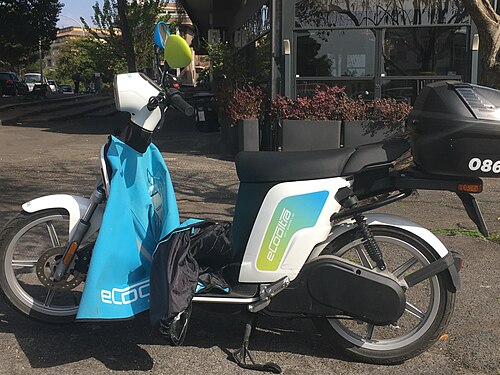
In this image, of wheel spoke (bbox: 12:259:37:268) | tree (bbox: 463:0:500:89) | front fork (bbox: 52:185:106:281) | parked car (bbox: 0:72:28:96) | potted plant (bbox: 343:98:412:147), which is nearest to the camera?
front fork (bbox: 52:185:106:281)

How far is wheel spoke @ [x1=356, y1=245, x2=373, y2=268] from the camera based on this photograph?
311 cm

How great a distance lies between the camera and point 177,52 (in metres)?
3.18

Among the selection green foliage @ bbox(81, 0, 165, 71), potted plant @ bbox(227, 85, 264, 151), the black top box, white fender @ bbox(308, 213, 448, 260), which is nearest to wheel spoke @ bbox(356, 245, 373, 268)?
white fender @ bbox(308, 213, 448, 260)

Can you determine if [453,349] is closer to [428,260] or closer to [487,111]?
[428,260]

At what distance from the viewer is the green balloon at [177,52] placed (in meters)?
3.15

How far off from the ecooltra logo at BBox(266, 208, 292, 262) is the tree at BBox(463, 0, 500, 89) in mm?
3352

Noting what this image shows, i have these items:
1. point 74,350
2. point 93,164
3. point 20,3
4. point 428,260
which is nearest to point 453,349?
point 428,260

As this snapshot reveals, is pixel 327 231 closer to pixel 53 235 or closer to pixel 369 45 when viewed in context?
pixel 53 235

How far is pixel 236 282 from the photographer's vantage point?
3.15m

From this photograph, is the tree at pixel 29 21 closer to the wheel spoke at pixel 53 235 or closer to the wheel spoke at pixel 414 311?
the wheel spoke at pixel 53 235

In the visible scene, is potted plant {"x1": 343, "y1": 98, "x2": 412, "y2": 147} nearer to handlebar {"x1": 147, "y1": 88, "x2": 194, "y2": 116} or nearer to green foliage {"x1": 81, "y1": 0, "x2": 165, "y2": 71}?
handlebar {"x1": 147, "y1": 88, "x2": 194, "y2": 116}

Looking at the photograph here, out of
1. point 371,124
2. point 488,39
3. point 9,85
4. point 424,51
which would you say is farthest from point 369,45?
point 9,85

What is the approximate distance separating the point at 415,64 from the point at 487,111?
8.01m

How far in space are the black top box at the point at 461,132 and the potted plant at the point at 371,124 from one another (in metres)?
6.87
